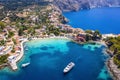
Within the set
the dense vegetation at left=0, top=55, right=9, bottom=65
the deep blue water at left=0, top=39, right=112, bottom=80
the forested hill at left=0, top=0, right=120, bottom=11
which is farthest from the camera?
the forested hill at left=0, top=0, right=120, bottom=11

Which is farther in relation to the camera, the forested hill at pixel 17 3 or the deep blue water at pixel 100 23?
the forested hill at pixel 17 3

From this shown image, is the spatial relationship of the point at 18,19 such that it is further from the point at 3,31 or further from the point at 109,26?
the point at 109,26

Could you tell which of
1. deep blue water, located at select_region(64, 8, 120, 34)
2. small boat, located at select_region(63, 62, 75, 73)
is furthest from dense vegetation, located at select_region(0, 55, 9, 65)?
deep blue water, located at select_region(64, 8, 120, 34)

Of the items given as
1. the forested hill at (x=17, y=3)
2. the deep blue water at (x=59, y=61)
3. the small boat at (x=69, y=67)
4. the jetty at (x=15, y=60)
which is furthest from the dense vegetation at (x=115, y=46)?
the forested hill at (x=17, y=3)

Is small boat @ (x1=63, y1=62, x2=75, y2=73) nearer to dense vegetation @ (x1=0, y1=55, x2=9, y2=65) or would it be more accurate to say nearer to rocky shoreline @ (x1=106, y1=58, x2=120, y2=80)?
rocky shoreline @ (x1=106, y1=58, x2=120, y2=80)

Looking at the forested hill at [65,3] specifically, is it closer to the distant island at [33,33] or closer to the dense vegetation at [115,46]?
the distant island at [33,33]

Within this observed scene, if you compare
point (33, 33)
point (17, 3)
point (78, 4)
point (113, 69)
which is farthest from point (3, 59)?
point (78, 4)
